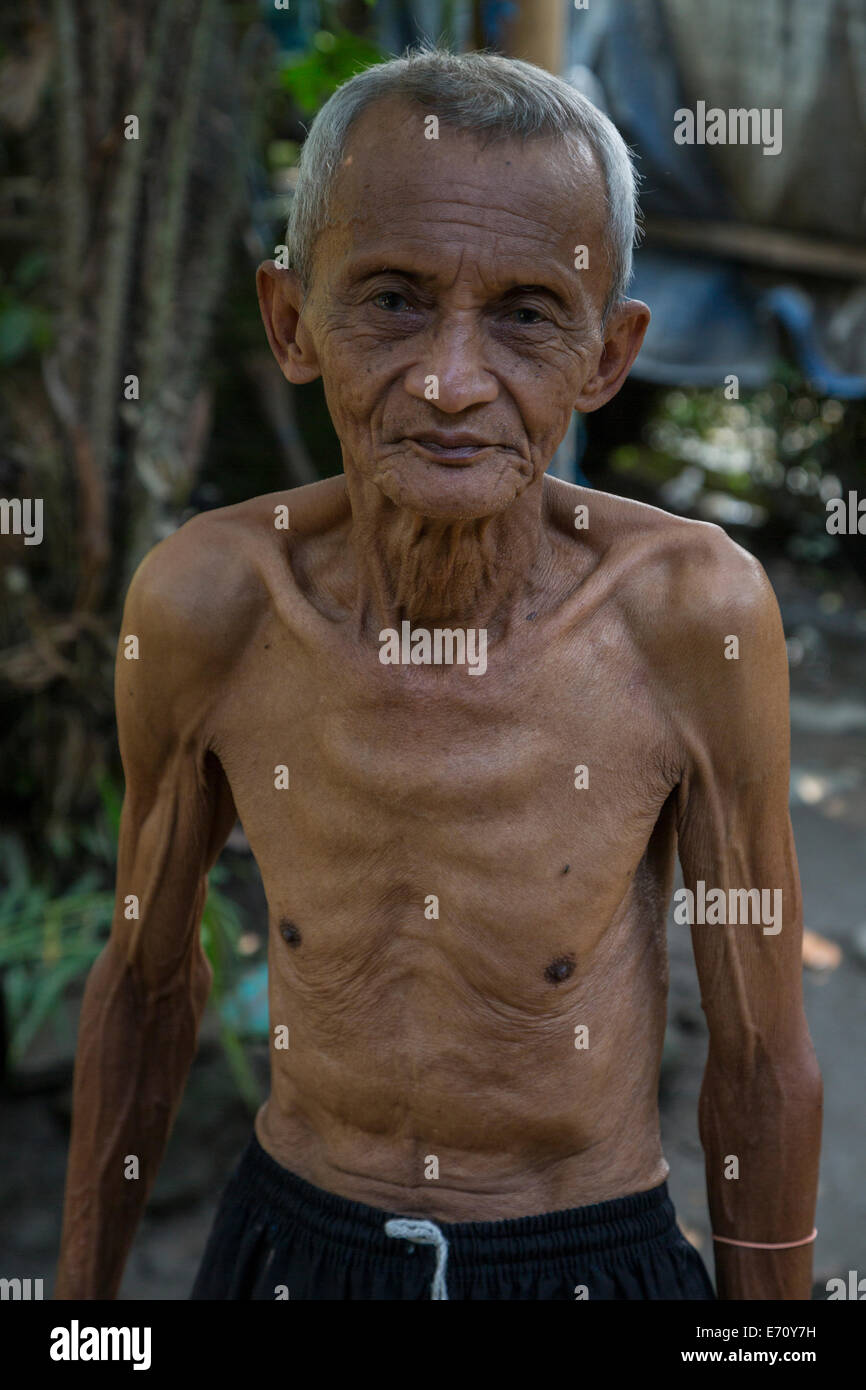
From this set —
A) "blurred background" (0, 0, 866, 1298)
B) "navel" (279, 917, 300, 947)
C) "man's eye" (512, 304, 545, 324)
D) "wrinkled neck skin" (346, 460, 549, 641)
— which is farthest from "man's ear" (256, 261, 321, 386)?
"blurred background" (0, 0, 866, 1298)

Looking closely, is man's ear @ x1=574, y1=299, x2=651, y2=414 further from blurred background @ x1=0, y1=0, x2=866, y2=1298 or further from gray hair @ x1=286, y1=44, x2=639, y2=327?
blurred background @ x1=0, y1=0, x2=866, y2=1298

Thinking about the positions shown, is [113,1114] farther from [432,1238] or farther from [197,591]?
[197,591]

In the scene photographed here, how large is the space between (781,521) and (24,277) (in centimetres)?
561

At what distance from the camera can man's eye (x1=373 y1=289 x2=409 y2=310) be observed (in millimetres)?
1299

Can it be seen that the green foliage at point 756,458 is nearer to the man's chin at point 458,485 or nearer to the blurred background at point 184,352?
the blurred background at point 184,352

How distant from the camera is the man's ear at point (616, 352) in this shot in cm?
141

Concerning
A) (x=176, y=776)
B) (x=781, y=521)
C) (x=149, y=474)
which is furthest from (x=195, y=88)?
(x=781, y=521)

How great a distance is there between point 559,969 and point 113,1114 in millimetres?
643

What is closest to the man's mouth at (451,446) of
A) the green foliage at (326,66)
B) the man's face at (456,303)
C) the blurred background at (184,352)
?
the man's face at (456,303)

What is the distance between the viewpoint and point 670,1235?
5.20ft

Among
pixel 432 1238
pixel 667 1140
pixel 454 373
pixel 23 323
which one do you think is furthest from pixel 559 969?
pixel 23 323

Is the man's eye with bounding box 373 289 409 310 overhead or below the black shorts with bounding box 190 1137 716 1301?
overhead

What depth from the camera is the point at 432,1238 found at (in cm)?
149
